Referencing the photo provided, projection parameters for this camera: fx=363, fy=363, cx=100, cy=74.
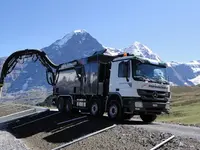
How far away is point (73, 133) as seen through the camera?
19.2 meters

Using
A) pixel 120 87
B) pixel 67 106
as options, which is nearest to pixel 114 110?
pixel 120 87

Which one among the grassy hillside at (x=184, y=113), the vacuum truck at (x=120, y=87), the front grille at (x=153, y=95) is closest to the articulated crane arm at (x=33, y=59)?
the vacuum truck at (x=120, y=87)

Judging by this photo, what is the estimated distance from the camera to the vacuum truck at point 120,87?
19.5 meters

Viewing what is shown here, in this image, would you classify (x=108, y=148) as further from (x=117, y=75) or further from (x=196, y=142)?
(x=117, y=75)

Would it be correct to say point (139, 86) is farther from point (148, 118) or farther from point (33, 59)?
point (33, 59)

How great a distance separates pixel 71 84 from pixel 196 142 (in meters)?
Result: 14.1

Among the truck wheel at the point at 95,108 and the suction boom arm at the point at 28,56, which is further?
the suction boom arm at the point at 28,56

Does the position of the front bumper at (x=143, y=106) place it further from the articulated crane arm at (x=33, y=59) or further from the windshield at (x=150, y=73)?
the articulated crane arm at (x=33, y=59)

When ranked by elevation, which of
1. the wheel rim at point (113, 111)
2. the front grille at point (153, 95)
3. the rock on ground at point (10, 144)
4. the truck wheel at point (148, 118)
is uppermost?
the front grille at point (153, 95)

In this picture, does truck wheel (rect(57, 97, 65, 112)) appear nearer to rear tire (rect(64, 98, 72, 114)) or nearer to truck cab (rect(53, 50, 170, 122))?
rear tire (rect(64, 98, 72, 114))

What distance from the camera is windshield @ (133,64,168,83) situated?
64.2ft

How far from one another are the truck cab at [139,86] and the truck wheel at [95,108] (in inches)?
51.7

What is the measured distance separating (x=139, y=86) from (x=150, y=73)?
1.27 m

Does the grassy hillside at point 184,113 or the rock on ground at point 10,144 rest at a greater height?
the grassy hillside at point 184,113
